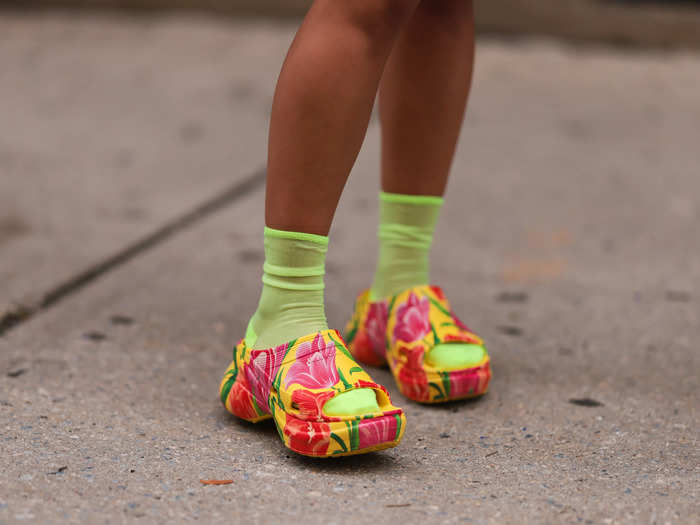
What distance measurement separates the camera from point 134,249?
2.04 m

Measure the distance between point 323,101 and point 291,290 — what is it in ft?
0.82

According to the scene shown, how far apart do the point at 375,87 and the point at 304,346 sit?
35 centimetres

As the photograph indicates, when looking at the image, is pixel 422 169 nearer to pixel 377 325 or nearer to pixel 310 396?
pixel 377 325

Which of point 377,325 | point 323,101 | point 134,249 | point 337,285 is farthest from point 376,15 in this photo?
point 134,249

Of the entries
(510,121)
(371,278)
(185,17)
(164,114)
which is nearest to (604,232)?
(371,278)

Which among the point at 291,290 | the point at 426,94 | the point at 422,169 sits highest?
the point at 426,94

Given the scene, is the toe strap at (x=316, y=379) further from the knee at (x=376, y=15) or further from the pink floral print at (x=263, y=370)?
the knee at (x=376, y=15)

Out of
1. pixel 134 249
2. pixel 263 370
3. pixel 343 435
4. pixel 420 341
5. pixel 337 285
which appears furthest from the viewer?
pixel 134 249

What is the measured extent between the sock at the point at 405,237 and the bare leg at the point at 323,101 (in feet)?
0.95

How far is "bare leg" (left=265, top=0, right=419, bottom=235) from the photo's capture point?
3.48 feet

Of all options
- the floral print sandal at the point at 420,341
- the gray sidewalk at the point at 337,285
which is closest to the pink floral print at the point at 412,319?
the floral print sandal at the point at 420,341

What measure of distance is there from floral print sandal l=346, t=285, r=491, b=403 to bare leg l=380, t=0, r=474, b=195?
0.18 meters

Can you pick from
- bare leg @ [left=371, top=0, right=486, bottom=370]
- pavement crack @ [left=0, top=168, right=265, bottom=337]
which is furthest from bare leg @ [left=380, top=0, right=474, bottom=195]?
pavement crack @ [left=0, top=168, right=265, bottom=337]

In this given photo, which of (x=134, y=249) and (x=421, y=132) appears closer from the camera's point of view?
(x=421, y=132)
